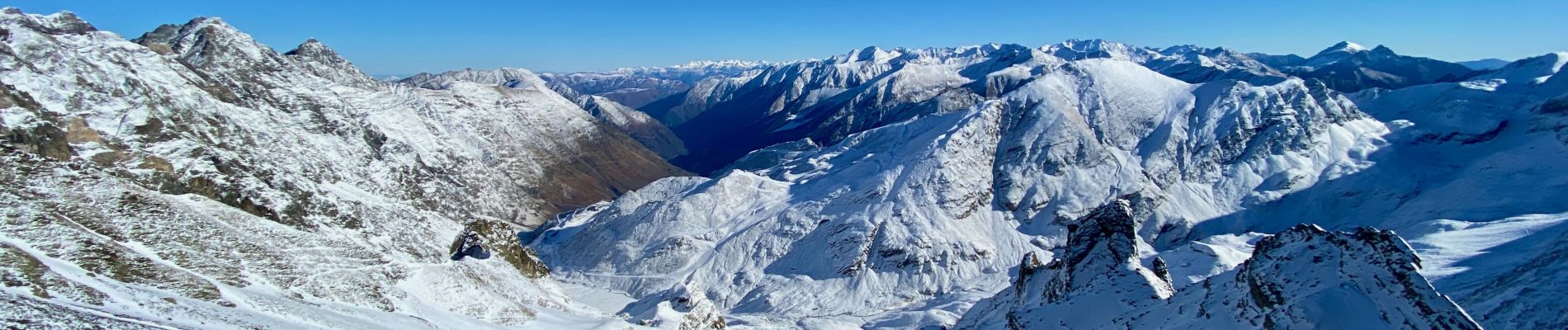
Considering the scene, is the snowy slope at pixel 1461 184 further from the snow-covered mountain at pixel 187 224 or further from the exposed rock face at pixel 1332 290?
the snow-covered mountain at pixel 187 224

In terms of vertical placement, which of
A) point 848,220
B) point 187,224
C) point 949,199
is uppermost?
point 187,224

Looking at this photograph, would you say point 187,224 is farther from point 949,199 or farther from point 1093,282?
point 949,199

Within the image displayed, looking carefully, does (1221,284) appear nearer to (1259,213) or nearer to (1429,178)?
(1259,213)

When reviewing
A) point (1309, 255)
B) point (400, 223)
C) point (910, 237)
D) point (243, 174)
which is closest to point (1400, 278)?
point (1309, 255)

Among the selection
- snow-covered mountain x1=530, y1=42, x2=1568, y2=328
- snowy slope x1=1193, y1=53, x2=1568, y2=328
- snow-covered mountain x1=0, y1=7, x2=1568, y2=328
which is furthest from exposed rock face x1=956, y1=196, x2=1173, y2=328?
snowy slope x1=1193, y1=53, x2=1568, y2=328

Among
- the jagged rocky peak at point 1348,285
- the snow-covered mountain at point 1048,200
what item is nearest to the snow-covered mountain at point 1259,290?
the jagged rocky peak at point 1348,285

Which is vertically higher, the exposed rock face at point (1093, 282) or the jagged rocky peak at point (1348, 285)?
the jagged rocky peak at point (1348, 285)

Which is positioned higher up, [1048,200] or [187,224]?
[187,224]

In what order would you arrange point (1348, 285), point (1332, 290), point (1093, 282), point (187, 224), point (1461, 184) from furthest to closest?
point (1461, 184) → point (187, 224) → point (1093, 282) → point (1348, 285) → point (1332, 290)

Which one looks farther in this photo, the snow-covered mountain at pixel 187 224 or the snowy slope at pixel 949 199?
the snowy slope at pixel 949 199

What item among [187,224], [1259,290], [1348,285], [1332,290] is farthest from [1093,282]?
[187,224]

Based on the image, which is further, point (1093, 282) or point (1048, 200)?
point (1048, 200)
